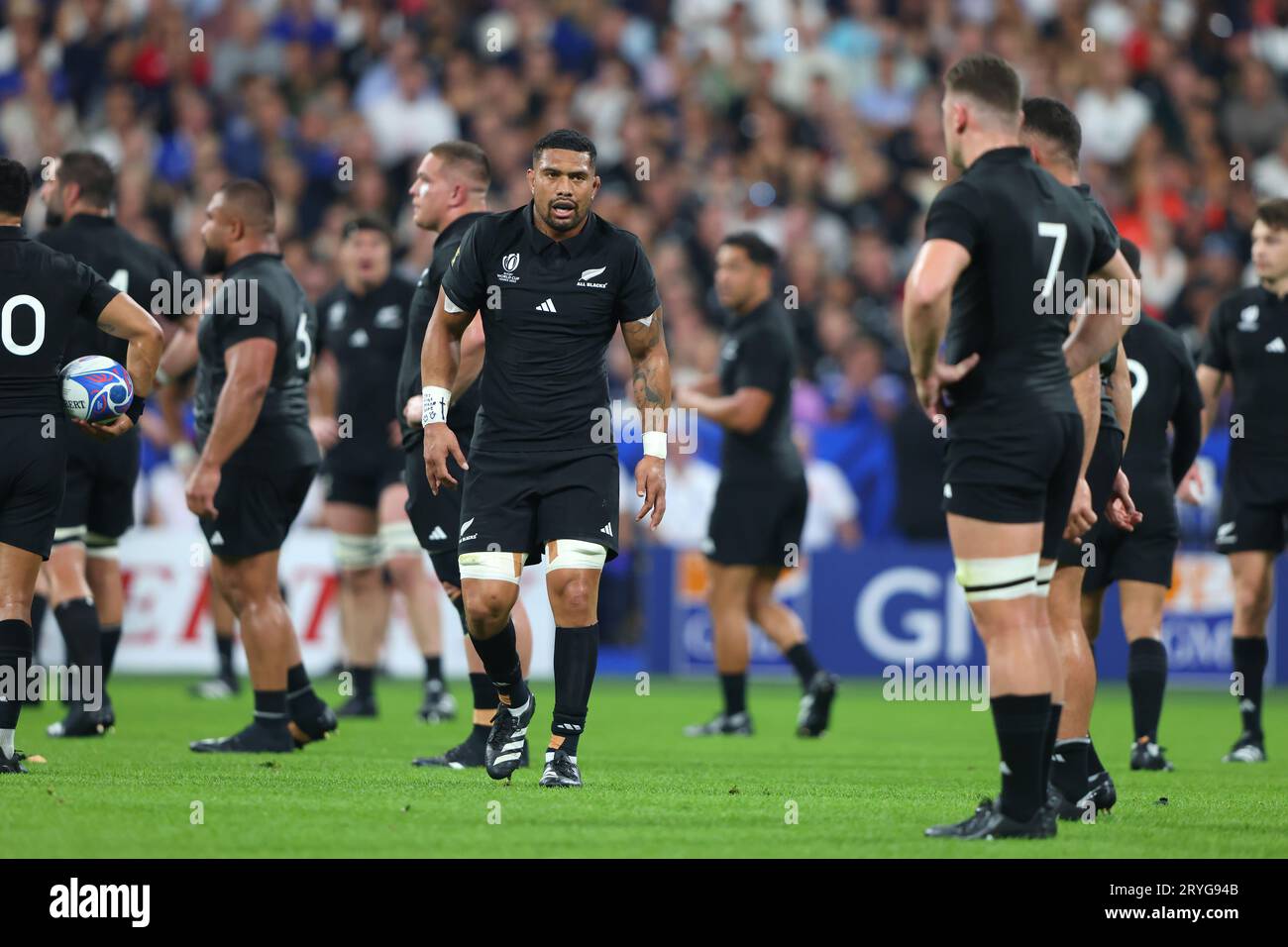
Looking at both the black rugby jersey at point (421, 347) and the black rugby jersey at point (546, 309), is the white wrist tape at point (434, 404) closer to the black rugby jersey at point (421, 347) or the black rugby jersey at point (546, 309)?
the black rugby jersey at point (546, 309)

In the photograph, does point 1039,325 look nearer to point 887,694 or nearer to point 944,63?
point 887,694

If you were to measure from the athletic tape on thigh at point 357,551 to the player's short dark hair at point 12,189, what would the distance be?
4830 mm

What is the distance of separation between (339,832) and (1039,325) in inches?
115

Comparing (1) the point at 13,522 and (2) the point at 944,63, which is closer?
(1) the point at 13,522

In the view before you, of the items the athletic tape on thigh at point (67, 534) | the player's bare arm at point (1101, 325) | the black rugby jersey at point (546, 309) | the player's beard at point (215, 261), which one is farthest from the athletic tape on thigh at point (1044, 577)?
the athletic tape on thigh at point (67, 534)

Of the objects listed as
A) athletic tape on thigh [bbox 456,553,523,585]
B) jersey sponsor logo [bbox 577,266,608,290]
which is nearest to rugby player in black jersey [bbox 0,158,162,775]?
athletic tape on thigh [bbox 456,553,523,585]

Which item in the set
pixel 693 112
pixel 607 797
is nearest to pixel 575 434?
pixel 607 797

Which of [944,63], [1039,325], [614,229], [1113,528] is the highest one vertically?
[944,63]

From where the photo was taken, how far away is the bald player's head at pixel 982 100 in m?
6.29

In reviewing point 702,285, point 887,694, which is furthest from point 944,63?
point 887,694

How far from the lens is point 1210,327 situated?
11.1 meters

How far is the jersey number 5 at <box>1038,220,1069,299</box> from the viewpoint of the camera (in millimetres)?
6242

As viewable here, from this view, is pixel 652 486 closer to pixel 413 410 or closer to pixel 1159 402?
pixel 413 410
